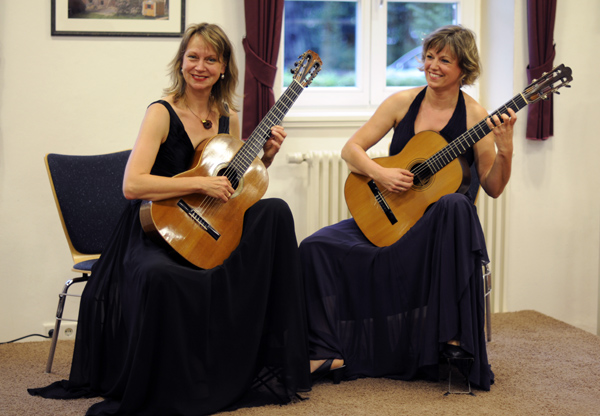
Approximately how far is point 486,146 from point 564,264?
4.72 ft

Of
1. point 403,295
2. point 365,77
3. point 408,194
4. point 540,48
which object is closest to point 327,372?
point 403,295

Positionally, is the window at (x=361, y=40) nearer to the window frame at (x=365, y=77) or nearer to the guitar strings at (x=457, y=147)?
the window frame at (x=365, y=77)

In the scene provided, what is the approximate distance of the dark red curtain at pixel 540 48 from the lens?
3.57 m

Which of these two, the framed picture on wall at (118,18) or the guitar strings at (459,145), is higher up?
the framed picture on wall at (118,18)

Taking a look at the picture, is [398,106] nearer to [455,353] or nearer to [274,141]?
[274,141]

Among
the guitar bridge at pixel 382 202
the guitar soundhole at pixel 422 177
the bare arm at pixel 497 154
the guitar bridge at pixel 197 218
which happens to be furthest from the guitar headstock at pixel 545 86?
the guitar bridge at pixel 197 218

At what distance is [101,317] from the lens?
234cm

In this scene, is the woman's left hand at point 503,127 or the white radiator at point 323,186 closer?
the woman's left hand at point 503,127

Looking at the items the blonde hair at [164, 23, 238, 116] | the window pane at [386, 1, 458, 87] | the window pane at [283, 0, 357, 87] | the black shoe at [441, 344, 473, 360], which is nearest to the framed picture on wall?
the window pane at [283, 0, 357, 87]

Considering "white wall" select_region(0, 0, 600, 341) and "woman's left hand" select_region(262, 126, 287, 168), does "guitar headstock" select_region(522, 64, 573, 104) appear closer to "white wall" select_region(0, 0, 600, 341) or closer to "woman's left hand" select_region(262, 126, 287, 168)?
"woman's left hand" select_region(262, 126, 287, 168)

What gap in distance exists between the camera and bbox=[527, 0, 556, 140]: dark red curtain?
3574 mm

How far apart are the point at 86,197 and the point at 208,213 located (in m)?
0.77

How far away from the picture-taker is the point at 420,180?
2.62 m

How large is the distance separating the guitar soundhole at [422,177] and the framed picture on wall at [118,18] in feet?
4.61
